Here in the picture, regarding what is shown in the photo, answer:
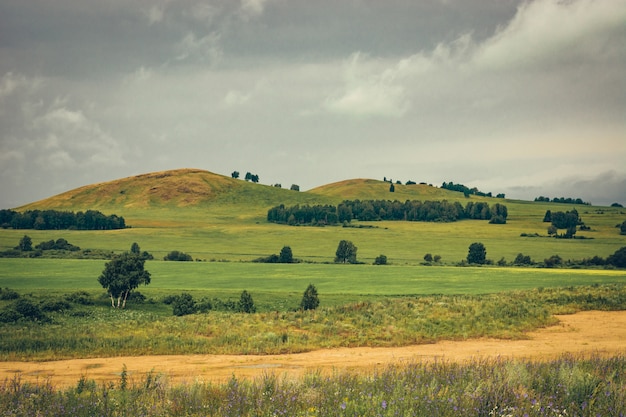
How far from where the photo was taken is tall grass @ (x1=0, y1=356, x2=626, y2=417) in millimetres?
9422

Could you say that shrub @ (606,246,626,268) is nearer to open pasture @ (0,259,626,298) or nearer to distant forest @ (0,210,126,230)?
open pasture @ (0,259,626,298)

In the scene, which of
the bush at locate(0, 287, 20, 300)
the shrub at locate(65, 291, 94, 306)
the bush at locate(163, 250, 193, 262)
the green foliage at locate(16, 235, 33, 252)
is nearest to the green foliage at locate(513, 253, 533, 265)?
the bush at locate(163, 250, 193, 262)

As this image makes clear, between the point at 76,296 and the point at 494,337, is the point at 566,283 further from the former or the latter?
the point at 76,296

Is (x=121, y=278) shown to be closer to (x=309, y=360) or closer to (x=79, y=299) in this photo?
(x=79, y=299)

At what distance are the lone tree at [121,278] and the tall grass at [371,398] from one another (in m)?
45.1

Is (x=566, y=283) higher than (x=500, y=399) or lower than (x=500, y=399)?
lower

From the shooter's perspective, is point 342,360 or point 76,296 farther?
point 76,296

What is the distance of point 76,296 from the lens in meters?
55.1

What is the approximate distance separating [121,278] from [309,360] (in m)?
38.9

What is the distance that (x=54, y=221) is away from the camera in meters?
170

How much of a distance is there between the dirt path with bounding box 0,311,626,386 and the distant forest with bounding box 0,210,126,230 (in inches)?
6200

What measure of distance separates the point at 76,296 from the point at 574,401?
54143 millimetres

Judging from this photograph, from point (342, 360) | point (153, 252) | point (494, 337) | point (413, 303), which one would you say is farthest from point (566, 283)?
point (153, 252)

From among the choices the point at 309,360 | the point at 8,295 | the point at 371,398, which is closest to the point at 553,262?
the point at 8,295
